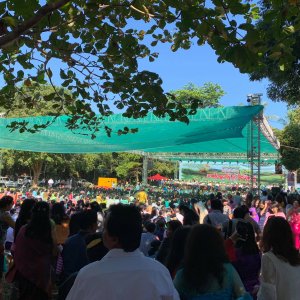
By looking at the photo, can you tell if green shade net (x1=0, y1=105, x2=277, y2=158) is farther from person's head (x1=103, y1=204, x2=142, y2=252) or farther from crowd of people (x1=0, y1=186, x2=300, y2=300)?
person's head (x1=103, y1=204, x2=142, y2=252)

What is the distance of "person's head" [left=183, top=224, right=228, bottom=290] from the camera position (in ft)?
6.73

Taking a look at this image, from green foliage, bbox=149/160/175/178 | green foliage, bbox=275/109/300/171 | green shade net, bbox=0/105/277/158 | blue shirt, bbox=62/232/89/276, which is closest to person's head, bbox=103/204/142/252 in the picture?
blue shirt, bbox=62/232/89/276

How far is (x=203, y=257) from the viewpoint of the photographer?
6.86ft

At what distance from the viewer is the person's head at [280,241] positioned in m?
2.57

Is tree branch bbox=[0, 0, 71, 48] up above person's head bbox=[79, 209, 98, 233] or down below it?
above

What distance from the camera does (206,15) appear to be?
8.29 ft

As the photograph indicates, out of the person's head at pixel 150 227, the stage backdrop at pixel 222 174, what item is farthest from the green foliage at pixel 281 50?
the stage backdrop at pixel 222 174

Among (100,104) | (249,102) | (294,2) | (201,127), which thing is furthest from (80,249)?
(249,102)

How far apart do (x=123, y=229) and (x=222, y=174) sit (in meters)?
36.8

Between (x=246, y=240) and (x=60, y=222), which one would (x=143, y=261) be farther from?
(x=60, y=222)

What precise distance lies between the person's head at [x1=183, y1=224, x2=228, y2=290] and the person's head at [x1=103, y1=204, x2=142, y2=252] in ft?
1.72

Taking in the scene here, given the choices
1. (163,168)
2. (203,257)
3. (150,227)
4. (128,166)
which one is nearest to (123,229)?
(203,257)

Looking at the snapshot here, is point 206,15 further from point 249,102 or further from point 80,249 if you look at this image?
point 249,102

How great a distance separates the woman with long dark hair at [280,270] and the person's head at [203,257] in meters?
0.52
